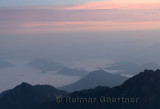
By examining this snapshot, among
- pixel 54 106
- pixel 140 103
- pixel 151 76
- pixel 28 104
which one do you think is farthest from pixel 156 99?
pixel 28 104

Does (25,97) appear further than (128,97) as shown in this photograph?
Yes

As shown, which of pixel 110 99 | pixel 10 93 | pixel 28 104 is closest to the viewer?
pixel 110 99

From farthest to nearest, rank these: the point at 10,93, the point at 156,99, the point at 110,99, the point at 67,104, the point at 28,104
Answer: the point at 10,93
the point at 28,104
the point at 67,104
the point at 110,99
the point at 156,99

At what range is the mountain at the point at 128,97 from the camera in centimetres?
7819

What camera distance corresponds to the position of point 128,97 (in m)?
82.4

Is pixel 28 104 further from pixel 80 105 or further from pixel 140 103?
A: pixel 140 103

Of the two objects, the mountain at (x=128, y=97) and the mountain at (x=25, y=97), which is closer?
the mountain at (x=128, y=97)

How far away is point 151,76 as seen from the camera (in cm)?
8606

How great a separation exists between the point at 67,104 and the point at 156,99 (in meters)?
28.8

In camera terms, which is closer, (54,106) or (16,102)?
(54,106)

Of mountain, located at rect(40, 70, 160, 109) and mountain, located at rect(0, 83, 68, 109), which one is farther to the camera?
mountain, located at rect(0, 83, 68, 109)

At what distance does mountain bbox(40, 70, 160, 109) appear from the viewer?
257 feet

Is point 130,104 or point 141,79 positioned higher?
point 141,79

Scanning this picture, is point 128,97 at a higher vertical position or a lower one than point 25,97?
lower
